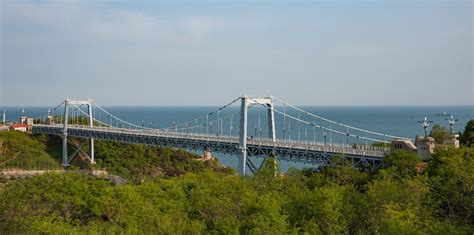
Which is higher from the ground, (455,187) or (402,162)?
(402,162)

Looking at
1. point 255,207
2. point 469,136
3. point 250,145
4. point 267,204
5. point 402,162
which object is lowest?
point 255,207

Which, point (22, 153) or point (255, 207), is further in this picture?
point (22, 153)

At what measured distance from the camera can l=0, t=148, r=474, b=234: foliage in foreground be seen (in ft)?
63.2

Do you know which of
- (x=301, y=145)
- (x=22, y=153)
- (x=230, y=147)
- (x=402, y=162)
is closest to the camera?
(x=402, y=162)

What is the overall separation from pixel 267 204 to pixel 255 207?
0.49m

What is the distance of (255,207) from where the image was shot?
20.9 m

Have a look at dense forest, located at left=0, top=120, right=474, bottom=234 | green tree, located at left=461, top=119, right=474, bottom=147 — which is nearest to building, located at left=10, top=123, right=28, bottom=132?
dense forest, located at left=0, top=120, right=474, bottom=234

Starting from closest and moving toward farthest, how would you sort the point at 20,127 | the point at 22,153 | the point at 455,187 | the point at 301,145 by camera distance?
the point at 455,187 < the point at 301,145 < the point at 22,153 < the point at 20,127

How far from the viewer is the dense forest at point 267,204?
63.4ft

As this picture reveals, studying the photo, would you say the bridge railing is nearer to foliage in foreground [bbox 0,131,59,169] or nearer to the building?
foliage in foreground [bbox 0,131,59,169]

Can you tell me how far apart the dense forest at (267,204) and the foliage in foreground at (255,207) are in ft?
0.15

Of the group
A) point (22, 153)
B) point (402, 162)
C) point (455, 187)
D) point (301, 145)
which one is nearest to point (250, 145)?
point (301, 145)

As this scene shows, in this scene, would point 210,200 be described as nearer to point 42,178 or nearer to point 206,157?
point 42,178

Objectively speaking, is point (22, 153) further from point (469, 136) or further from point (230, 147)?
point (469, 136)
